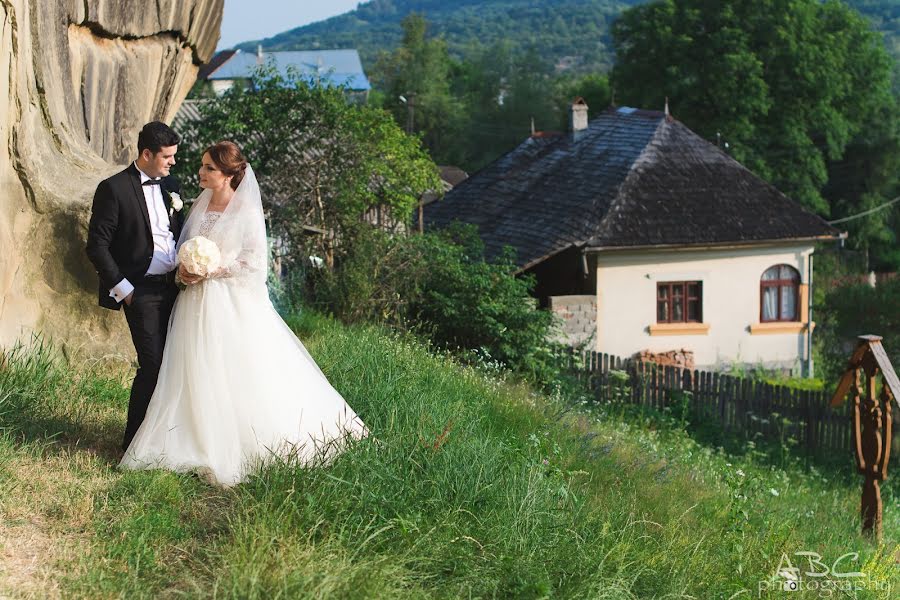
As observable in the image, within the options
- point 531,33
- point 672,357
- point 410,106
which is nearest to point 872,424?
point 672,357

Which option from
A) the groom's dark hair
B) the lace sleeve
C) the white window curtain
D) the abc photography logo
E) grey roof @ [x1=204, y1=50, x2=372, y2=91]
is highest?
grey roof @ [x1=204, y1=50, x2=372, y2=91]

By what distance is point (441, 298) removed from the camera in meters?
12.6

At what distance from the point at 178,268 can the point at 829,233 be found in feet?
67.6

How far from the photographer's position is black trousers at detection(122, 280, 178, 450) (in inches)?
219

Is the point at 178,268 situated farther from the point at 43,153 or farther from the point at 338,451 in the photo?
the point at 43,153

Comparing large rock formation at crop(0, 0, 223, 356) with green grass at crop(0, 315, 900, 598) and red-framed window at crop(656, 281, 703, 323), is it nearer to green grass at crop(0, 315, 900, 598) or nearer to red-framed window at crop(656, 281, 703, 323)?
green grass at crop(0, 315, 900, 598)

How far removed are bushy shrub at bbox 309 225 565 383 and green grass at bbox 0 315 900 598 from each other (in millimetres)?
5153

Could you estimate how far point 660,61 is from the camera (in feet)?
120

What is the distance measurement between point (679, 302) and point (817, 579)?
17864 millimetres

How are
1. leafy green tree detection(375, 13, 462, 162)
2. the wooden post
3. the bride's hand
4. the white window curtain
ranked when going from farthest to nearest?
1. leafy green tree detection(375, 13, 462, 162)
2. the white window curtain
3. the wooden post
4. the bride's hand

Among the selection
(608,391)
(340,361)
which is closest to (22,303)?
(340,361)

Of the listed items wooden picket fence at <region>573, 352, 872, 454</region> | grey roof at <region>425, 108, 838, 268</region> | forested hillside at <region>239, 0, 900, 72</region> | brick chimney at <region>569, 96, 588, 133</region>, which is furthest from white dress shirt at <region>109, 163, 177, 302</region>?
forested hillside at <region>239, 0, 900, 72</region>

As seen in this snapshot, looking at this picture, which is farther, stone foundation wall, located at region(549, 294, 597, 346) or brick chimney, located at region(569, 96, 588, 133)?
brick chimney, located at region(569, 96, 588, 133)

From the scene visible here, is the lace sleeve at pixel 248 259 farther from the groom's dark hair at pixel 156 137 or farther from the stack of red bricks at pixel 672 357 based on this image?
the stack of red bricks at pixel 672 357
